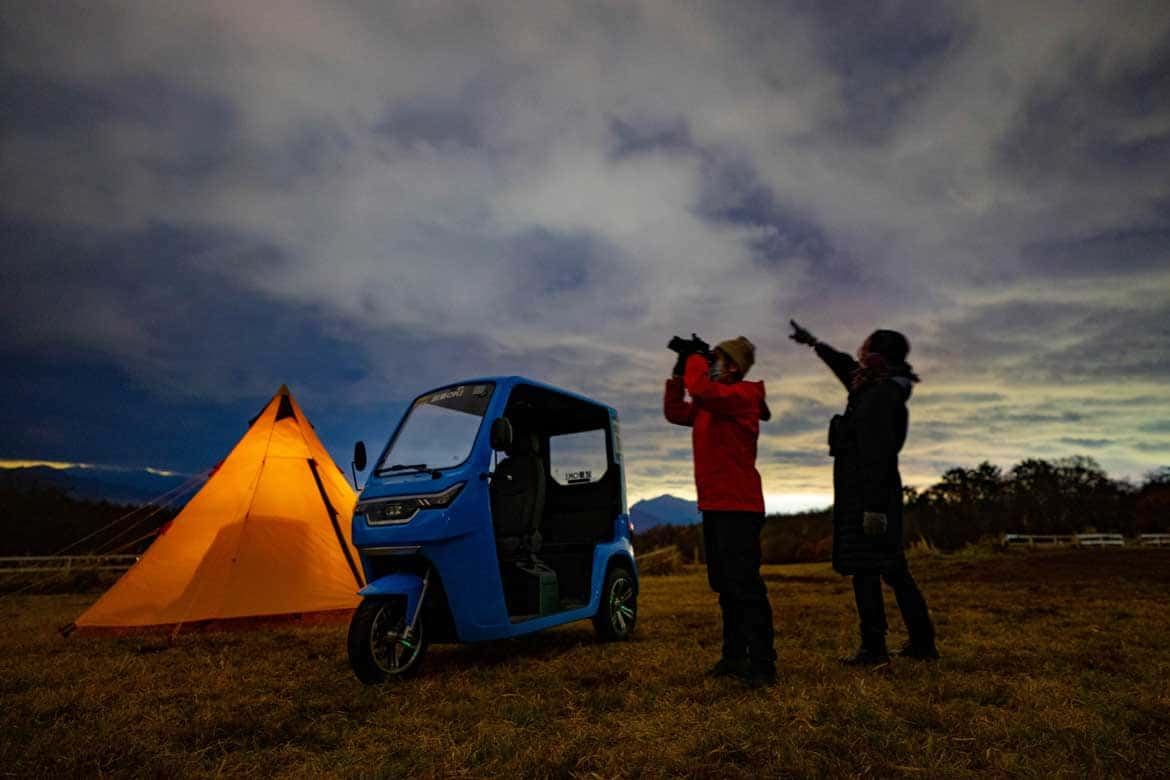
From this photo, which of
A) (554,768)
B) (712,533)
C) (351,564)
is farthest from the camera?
(351,564)

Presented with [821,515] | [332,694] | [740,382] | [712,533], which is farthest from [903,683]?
[821,515]

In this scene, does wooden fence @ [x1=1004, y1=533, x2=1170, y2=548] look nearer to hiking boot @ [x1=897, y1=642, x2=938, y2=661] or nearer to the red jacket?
hiking boot @ [x1=897, y1=642, x2=938, y2=661]

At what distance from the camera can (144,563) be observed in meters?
8.01

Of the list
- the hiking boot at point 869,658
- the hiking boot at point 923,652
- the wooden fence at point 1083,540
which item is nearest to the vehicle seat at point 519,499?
the hiking boot at point 869,658

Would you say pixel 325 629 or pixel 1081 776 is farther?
pixel 325 629

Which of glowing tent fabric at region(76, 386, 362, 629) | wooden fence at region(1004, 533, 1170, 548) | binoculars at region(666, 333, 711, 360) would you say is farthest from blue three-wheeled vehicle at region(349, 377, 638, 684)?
wooden fence at region(1004, 533, 1170, 548)

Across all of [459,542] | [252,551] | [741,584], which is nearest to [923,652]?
[741,584]

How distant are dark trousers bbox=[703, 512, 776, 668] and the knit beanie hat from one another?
3.74 ft

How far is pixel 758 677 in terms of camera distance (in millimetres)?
4477

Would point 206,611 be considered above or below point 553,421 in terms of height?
below

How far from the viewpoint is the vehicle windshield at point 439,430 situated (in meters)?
5.70

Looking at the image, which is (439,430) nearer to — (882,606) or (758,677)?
(758,677)

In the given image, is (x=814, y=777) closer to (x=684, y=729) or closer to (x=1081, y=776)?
(x=684, y=729)

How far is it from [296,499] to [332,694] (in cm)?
464
